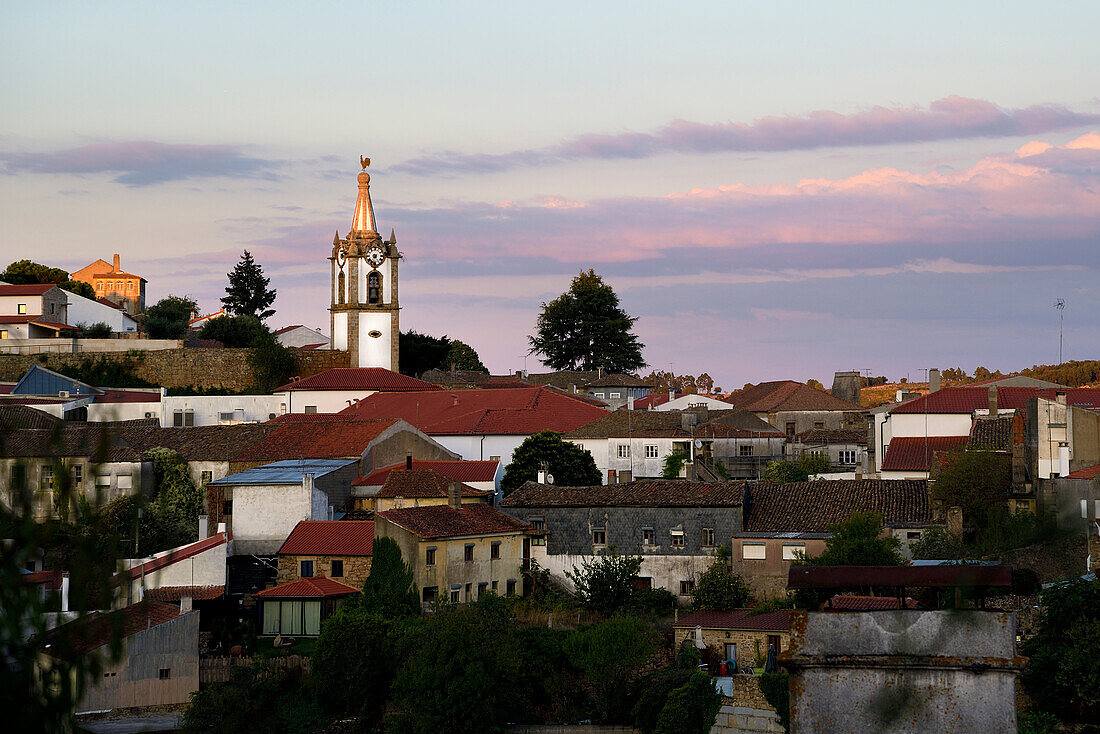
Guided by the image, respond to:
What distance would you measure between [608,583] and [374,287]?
122ft

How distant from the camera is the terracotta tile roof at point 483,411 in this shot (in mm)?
51281

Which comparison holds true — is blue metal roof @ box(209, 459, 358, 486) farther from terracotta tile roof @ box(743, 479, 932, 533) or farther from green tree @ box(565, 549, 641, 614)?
terracotta tile roof @ box(743, 479, 932, 533)

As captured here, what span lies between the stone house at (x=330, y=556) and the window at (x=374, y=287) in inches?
1325

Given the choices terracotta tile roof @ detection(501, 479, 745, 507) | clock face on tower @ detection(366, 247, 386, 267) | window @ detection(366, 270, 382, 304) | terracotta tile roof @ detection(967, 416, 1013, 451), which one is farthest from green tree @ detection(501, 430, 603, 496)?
clock face on tower @ detection(366, 247, 386, 267)

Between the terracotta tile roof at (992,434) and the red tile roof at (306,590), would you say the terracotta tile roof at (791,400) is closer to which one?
the terracotta tile roof at (992,434)

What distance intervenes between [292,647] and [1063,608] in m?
17.0

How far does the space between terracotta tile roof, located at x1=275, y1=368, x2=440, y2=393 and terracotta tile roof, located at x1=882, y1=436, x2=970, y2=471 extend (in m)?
24.8

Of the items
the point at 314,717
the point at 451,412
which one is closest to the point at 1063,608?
the point at 314,717

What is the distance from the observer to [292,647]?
30734 mm

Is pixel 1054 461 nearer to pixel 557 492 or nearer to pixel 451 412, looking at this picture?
pixel 557 492

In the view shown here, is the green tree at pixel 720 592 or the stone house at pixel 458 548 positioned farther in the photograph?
the stone house at pixel 458 548

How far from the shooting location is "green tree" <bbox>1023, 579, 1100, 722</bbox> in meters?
Result: 21.0

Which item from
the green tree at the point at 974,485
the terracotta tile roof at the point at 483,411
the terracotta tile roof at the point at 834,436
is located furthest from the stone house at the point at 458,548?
the terracotta tile roof at the point at 834,436

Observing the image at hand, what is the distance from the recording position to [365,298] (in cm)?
6712
